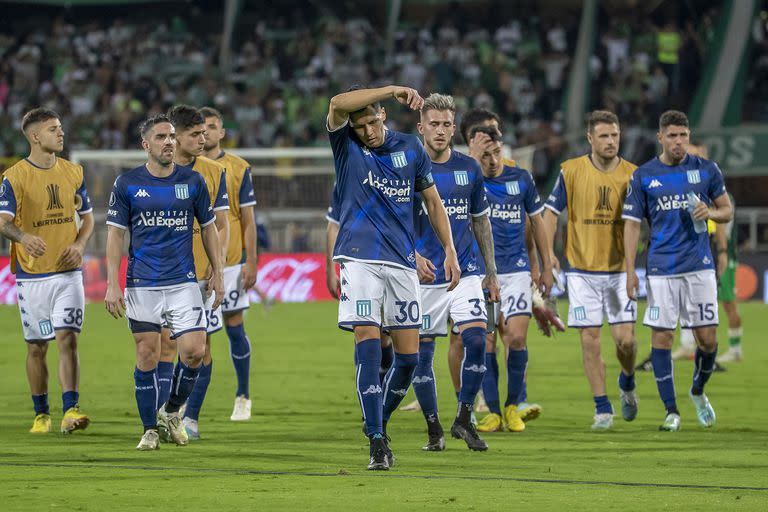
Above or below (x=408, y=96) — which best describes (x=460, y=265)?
below

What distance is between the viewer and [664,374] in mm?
11492

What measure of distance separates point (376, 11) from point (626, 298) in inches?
1130

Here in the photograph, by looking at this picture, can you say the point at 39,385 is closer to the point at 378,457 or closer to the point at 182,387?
the point at 182,387

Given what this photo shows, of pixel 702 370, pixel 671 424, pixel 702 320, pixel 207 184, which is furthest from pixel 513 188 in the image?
pixel 207 184

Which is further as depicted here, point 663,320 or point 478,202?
point 663,320

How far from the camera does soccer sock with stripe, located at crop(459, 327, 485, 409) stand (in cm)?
985

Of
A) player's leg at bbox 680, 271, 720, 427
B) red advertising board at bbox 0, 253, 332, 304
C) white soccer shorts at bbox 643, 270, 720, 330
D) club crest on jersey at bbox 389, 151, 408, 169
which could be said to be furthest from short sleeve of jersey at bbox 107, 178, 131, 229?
red advertising board at bbox 0, 253, 332, 304

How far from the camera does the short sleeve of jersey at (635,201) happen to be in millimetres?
11414

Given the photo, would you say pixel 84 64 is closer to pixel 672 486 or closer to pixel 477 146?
pixel 477 146

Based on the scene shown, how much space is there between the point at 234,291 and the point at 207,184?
1244 mm

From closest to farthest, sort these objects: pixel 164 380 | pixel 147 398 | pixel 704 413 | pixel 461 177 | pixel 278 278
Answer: pixel 147 398 < pixel 461 177 < pixel 164 380 < pixel 704 413 < pixel 278 278

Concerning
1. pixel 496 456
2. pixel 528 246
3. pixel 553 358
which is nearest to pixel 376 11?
pixel 553 358

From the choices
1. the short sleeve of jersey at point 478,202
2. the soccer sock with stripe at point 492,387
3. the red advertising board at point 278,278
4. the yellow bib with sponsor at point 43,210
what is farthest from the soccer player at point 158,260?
the red advertising board at point 278,278

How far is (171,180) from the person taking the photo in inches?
388
